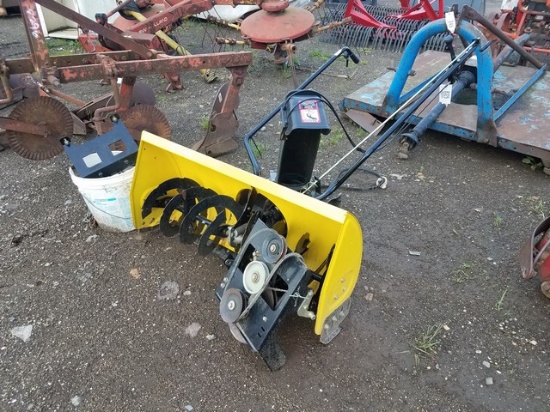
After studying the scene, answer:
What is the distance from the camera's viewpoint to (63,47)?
7.52 metres

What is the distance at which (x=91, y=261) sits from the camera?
9.77 ft

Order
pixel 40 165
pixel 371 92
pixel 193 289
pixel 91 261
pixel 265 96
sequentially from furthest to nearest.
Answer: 1. pixel 265 96
2. pixel 371 92
3. pixel 40 165
4. pixel 91 261
5. pixel 193 289

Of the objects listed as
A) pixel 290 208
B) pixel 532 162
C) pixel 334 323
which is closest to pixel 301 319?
pixel 334 323

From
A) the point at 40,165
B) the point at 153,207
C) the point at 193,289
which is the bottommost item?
the point at 40,165

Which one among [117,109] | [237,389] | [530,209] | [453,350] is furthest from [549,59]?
[237,389]

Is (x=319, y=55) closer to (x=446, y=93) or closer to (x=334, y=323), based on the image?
(x=446, y=93)

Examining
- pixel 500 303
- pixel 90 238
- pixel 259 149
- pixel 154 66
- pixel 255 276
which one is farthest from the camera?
pixel 259 149

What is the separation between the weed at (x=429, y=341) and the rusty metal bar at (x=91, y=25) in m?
3.13

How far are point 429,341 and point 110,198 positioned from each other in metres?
2.23

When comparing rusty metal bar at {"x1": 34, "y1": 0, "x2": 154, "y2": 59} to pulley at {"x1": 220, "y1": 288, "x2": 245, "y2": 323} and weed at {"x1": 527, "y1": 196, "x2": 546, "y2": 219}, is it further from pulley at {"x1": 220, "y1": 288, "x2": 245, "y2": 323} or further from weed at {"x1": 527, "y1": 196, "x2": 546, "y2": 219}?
weed at {"x1": 527, "y1": 196, "x2": 546, "y2": 219}

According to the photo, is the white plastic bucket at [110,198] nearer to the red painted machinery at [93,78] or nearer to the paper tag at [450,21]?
the red painted machinery at [93,78]

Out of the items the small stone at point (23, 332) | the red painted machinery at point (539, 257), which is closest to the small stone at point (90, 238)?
the small stone at point (23, 332)

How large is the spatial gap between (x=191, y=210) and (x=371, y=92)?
3.07 meters

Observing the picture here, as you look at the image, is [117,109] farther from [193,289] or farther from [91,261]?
[193,289]
